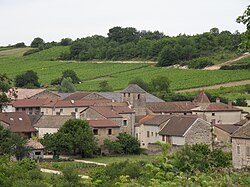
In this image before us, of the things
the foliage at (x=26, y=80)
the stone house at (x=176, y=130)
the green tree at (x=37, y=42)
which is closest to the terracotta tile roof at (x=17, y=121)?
the stone house at (x=176, y=130)

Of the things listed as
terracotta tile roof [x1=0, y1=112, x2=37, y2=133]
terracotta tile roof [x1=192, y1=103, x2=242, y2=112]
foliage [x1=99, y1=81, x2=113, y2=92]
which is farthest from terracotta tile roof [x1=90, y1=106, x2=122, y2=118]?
foliage [x1=99, y1=81, x2=113, y2=92]

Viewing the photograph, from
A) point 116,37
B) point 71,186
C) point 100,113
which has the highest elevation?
point 116,37

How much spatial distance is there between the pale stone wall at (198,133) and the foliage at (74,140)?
8012mm

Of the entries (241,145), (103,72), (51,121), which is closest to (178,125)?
(51,121)

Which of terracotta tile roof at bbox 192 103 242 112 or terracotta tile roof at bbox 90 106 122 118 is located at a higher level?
terracotta tile roof at bbox 192 103 242 112

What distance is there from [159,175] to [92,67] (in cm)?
11486

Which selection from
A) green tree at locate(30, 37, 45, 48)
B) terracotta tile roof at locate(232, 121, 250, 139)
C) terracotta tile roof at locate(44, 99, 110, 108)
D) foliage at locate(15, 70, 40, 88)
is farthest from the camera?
green tree at locate(30, 37, 45, 48)

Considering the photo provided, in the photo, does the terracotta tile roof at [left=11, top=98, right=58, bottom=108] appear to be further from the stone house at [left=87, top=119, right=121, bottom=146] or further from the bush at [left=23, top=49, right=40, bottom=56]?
the bush at [left=23, top=49, right=40, bottom=56]

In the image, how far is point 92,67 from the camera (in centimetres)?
12525

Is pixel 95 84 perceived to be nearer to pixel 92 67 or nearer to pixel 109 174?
pixel 92 67

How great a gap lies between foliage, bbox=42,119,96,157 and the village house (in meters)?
5.92

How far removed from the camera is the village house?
6041 centimetres

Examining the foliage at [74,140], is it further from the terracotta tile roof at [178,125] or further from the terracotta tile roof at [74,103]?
the terracotta tile roof at [74,103]

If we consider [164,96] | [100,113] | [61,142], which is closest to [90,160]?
[61,142]
